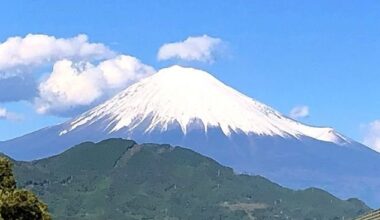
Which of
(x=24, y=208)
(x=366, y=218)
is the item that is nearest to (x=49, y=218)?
(x=24, y=208)

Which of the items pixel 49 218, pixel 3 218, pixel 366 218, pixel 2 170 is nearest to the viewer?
pixel 3 218

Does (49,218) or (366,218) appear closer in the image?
(49,218)

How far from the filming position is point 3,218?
42.0 meters

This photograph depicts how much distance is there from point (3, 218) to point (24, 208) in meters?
1.12

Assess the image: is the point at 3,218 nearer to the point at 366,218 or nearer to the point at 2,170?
the point at 2,170

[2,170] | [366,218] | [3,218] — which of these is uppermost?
[366,218]

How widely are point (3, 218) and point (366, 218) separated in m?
95.4

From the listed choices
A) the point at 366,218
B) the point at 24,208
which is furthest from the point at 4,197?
the point at 366,218

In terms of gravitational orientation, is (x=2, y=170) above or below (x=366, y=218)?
below

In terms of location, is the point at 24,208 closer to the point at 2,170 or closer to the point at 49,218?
the point at 49,218

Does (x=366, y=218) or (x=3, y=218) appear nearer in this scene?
(x=3, y=218)

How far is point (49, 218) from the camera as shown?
45750 mm

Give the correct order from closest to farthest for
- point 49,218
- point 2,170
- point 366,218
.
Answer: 1. point 49,218
2. point 2,170
3. point 366,218

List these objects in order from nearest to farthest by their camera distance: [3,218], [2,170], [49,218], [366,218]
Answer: [3,218] → [49,218] → [2,170] → [366,218]
